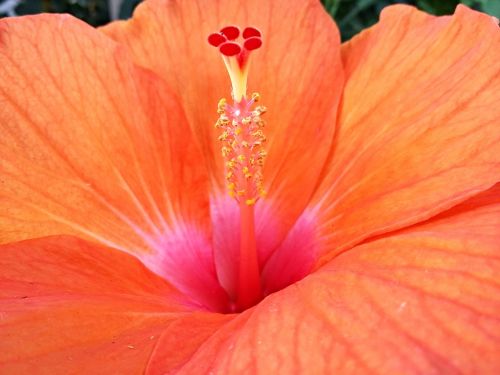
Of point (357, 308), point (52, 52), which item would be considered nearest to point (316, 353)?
point (357, 308)

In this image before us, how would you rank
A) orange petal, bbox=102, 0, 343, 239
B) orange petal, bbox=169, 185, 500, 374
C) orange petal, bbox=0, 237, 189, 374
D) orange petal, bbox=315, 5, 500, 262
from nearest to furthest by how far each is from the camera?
orange petal, bbox=169, 185, 500, 374
orange petal, bbox=0, 237, 189, 374
orange petal, bbox=315, 5, 500, 262
orange petal, bbox=102, 0, 343, 239

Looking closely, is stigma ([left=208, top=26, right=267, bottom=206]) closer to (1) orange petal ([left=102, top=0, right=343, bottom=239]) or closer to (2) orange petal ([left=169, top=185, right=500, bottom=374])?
(1) orange petal ([left=102, top=0, right=343, bottom=239])

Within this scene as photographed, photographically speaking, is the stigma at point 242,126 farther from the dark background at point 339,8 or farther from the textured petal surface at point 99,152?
the dark background at point 339,8

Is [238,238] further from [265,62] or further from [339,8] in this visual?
[339,8]

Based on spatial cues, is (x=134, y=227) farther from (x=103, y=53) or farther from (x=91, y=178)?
(x=103, y=53)

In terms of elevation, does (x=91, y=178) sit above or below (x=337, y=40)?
below

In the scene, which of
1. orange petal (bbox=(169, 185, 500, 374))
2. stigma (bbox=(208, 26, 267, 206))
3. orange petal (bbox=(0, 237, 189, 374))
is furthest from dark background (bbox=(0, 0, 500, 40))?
orange petal (bbox=(0, 237, 189, 374))
